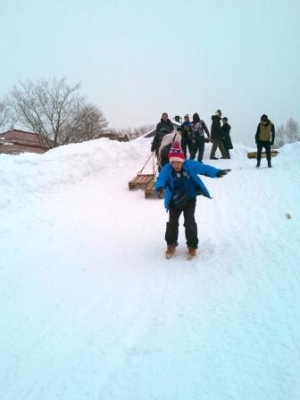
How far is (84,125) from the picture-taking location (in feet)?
140

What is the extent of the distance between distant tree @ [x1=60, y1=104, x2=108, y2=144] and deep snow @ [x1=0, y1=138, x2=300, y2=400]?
30404 millimetres

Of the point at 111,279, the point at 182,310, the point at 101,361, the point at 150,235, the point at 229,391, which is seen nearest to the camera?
the point at 229,391

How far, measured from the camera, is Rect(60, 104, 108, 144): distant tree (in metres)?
38.7

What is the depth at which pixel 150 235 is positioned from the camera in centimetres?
650

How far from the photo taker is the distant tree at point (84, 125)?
38.7 meters

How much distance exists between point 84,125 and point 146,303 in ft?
135

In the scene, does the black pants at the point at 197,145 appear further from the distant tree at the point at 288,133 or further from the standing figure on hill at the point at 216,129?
the distant tree at the point at 288,133

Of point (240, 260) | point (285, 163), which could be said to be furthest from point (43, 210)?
point (285, 163)

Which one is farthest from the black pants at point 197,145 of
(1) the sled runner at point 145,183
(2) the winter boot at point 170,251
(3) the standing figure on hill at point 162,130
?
(2) the winter boot at point 170,251

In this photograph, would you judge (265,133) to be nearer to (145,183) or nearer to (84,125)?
(145,183)

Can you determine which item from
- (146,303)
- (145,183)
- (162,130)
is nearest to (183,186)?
(146,303)

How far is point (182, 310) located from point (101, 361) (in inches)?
42.8

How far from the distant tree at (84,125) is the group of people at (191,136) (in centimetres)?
2315

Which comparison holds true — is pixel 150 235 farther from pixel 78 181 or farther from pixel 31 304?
pixel 78 181
